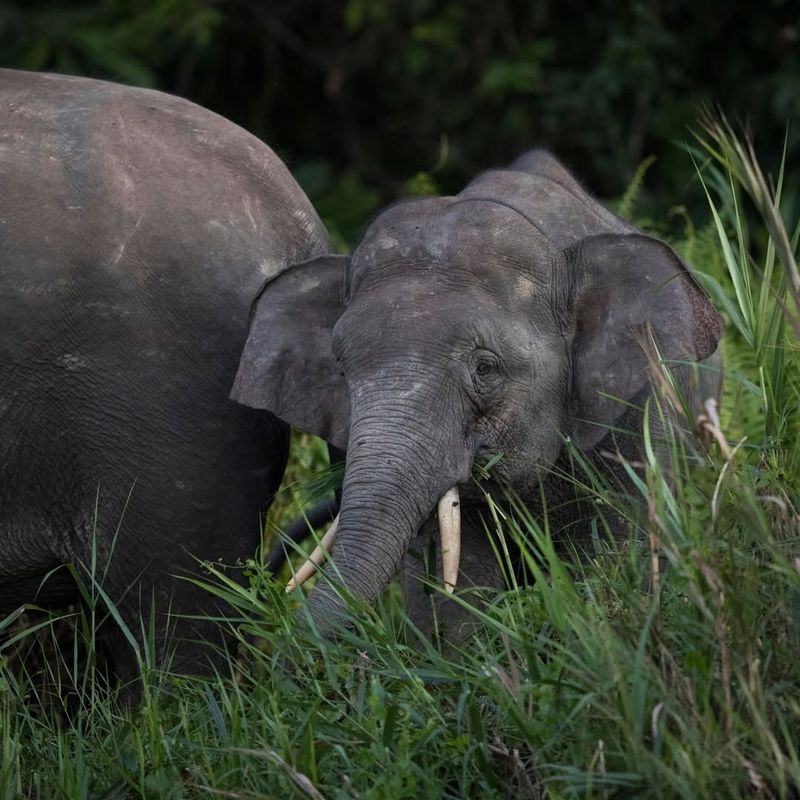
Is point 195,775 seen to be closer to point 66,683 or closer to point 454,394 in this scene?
point 454,394

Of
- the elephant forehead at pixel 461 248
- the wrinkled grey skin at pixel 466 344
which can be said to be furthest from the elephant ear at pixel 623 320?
the elephant forehead at pixel 461 248

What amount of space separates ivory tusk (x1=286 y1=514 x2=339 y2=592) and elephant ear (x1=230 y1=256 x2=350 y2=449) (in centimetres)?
29

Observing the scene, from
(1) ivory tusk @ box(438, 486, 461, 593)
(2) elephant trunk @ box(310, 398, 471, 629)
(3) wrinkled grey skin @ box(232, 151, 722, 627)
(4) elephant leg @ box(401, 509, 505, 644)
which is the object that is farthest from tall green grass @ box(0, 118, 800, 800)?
(4) elephant leg @ box(401, 509, 505, 644)

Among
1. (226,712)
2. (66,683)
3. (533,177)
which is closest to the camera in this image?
(226,712)

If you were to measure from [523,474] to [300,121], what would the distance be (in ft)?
26.1

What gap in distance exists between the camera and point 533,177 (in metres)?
4.67

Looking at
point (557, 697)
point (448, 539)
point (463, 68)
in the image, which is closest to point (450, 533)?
point (448, 539)

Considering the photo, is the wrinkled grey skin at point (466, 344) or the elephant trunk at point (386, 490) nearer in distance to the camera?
the elephant trunk at point (386, 490)

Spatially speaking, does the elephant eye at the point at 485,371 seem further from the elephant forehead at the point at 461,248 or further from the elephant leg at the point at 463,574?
the elephant leg at the point at 463,574

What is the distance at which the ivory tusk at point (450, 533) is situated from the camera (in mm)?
3938

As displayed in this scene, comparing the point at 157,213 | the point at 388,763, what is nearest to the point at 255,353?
the point at 157,213

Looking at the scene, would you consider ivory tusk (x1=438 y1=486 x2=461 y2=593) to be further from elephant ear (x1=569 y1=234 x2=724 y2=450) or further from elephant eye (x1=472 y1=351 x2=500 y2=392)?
elephant ear (x1=569 y1=234 x2=724 y2=450)

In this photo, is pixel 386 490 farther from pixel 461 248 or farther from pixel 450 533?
pixel 461 248

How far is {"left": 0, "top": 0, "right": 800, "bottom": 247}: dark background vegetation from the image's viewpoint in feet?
32.1
